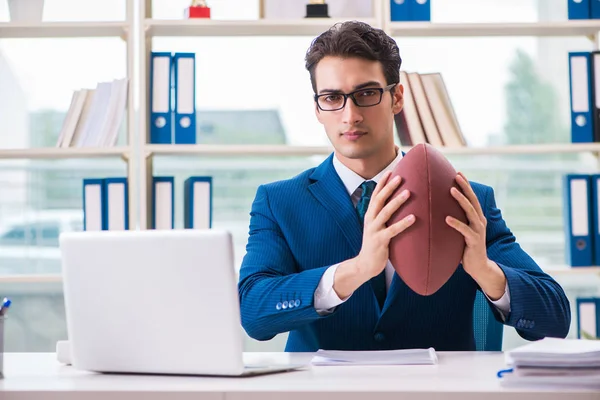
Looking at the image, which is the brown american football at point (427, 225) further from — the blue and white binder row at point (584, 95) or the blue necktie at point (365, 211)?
the blue and white binder row at point (584, 95)

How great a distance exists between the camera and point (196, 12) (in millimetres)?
2869

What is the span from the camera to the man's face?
1.82m

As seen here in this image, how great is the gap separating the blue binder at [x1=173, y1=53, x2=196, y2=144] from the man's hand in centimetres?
158

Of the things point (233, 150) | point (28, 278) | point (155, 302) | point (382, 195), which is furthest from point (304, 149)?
point (155, 302)

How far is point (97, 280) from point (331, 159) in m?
0.86

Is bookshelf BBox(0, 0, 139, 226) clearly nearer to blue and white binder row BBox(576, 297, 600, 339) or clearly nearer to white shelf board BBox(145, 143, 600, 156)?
white shelf board BBox(145, 143, 600, 156)

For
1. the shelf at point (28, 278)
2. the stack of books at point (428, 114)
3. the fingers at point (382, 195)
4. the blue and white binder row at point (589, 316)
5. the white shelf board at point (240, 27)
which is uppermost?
the white shelf board at point (240, 27)

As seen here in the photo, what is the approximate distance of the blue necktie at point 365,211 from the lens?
1766mm

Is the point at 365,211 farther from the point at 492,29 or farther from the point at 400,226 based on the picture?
the point at 492,29

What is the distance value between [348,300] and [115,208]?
132 centimetres

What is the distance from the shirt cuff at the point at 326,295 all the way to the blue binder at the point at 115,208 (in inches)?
54.7

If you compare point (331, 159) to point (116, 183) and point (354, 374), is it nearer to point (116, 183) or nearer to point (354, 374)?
point (354, 374)

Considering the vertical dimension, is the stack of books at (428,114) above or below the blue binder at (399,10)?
below

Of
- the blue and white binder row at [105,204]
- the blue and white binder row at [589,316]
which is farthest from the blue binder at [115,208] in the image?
the blue and white binder row at [589,316]
